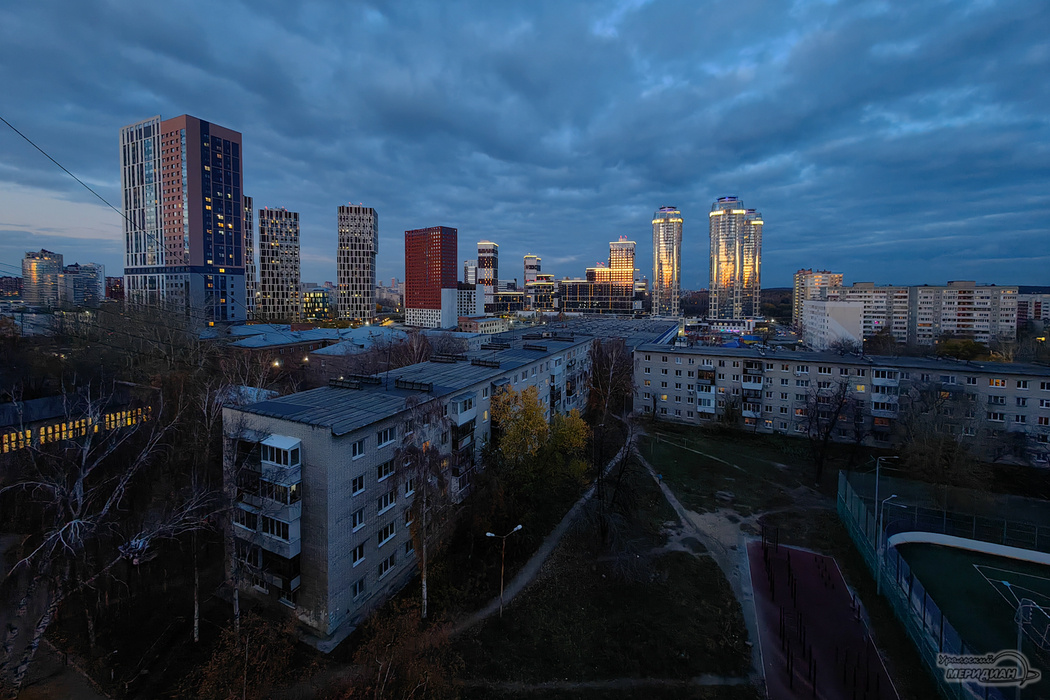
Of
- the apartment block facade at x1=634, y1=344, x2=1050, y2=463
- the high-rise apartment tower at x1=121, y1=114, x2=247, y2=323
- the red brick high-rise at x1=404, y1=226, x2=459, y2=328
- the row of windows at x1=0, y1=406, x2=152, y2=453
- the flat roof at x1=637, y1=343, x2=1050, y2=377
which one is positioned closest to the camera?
the row of windows at x1=0, y1=406, x2=152, y2=453

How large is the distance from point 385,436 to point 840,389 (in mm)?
41311

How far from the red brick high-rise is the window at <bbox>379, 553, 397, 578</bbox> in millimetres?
148667

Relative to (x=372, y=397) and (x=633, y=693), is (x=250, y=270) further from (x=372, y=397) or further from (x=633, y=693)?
(x=633, y=693)

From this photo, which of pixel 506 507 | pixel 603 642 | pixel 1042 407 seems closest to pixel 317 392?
pixel 506 507

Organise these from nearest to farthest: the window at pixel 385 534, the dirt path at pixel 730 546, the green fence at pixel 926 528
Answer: the green fence at pixel 926 528, the dirt path at pixel 730 546, the window at pixel 385 534

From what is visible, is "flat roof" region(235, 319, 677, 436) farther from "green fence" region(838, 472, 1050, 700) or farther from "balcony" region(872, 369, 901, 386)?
"balcony" region(872, 369, 901, 386)

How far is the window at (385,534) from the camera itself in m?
20.5

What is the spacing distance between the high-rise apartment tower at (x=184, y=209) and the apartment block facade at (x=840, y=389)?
111686mm

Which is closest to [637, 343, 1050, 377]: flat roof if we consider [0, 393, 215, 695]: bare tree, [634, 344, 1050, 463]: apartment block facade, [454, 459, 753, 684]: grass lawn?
[634, 344, 1050, 463]: apartment block facade

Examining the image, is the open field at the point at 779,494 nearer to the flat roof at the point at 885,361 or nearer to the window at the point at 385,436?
the flat roof at the point at 885,361

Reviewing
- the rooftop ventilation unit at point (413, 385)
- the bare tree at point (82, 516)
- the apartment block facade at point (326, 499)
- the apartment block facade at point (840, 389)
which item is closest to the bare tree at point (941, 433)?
the apartment block facade at point (840, 389)

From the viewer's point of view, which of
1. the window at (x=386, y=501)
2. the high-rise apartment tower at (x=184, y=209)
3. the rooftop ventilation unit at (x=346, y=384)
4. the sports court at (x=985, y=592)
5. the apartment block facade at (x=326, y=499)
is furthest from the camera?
the high-rise apartment tower at (x=184, y=209)

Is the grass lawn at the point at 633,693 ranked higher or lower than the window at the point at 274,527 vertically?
lower

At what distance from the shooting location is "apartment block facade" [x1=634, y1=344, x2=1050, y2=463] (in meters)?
37.8
